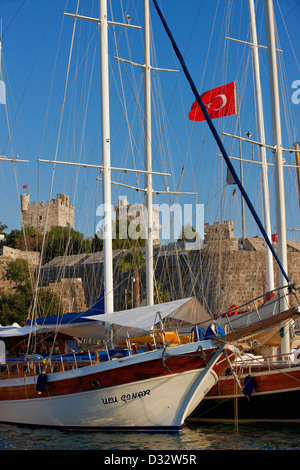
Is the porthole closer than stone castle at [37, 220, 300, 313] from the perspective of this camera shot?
Yes

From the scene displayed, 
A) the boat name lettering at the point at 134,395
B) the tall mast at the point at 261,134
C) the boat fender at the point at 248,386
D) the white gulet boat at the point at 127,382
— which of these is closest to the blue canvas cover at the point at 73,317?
the white gulet boat at the point at 127,382

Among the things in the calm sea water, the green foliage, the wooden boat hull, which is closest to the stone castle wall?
the green foliage

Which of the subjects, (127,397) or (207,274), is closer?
(127,397)

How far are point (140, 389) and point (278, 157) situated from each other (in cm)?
670

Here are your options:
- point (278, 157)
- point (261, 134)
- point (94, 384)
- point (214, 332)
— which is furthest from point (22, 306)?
point (214, 332)

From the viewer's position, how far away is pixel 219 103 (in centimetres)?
2259

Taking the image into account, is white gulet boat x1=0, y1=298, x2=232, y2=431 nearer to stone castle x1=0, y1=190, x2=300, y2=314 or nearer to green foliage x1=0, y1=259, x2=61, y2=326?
green foliage x1=0, y1=259, x2=61, y2=326

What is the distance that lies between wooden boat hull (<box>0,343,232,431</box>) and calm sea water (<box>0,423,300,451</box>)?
311 mm

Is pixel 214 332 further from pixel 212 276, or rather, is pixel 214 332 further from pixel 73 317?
pixel 212 276

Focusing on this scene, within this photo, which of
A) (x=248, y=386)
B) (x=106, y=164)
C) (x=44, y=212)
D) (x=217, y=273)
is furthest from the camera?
(x=44, y=212)

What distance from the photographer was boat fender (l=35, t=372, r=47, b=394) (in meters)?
13.9

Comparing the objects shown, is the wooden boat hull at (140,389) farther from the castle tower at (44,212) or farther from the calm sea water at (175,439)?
the castle tower at (44,212)
